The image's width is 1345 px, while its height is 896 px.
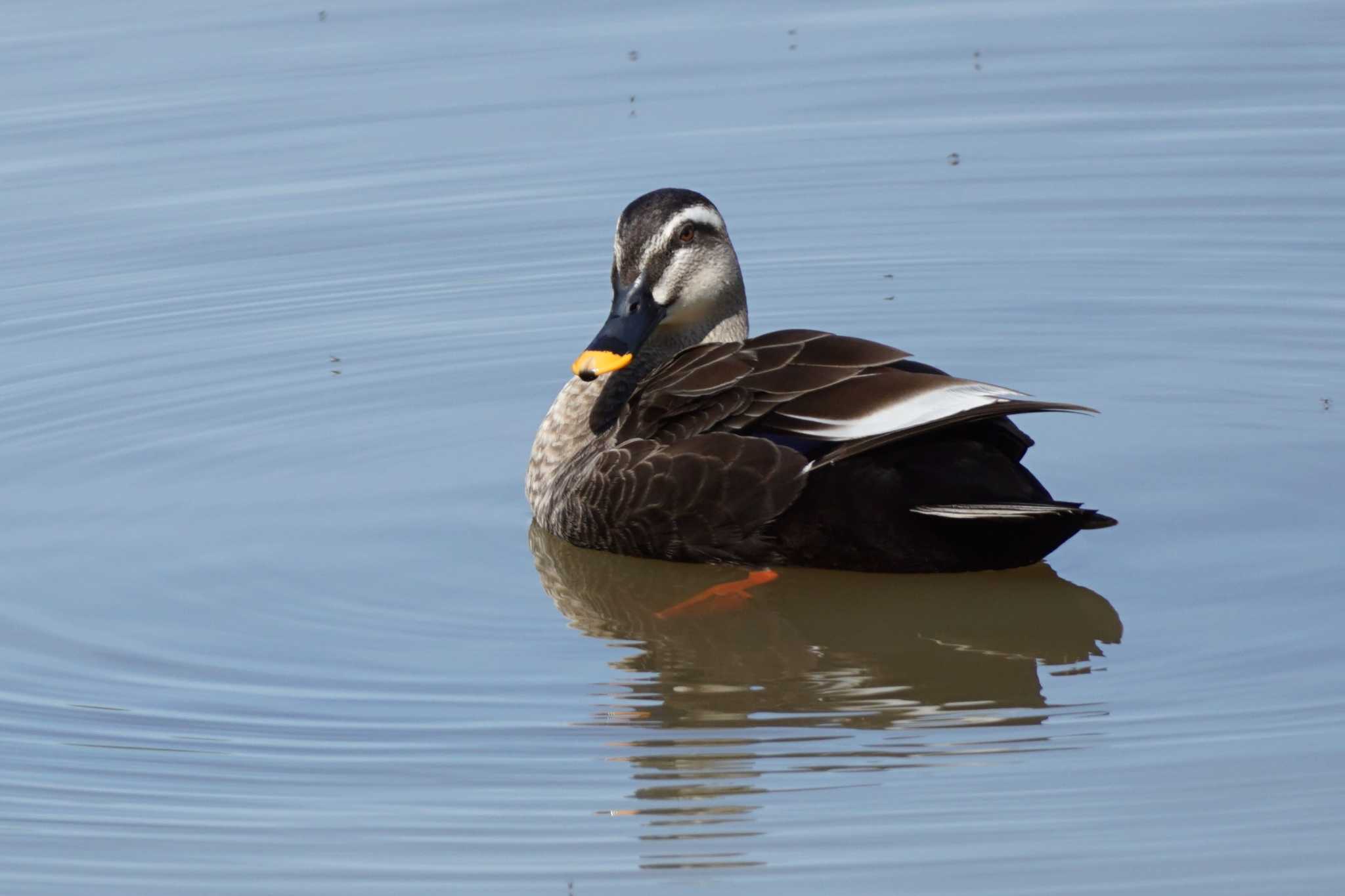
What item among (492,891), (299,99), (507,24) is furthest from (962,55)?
(492,891)

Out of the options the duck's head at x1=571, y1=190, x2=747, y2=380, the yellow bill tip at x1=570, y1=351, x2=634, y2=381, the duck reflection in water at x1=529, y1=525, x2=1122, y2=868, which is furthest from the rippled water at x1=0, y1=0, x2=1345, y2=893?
the duck's head at x1=571, y1=190, x2=747, y2=380

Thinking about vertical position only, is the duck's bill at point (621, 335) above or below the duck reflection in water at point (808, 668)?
above

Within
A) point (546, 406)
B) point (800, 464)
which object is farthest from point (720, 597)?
point (546, 406)

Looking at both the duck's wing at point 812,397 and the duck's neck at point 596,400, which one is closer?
the duck's wing at point 812,397

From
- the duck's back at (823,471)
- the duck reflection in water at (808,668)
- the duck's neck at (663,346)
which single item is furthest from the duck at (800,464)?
the duck's neck at (663,346)

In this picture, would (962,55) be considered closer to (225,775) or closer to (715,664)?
(715,664)

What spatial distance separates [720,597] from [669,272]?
1.57 meters

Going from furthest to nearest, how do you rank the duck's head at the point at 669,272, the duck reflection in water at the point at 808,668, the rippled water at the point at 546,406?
the duck's head at the point at 669,272, the duck reflection in water at the point at 808,668, the rippled water at the point at 546,406

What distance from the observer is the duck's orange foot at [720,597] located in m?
7.57

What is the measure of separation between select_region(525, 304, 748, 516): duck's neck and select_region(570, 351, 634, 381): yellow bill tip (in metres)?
0.30

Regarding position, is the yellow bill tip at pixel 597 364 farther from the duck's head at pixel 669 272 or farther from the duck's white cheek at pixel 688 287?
the duck's white cheek at pixel 688 287

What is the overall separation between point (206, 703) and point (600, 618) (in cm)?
149

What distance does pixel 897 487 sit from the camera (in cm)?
739

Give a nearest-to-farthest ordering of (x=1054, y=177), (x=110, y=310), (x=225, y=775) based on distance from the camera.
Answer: (x=225, y=775), (x=110, y=310), (x=1054, y=177)
